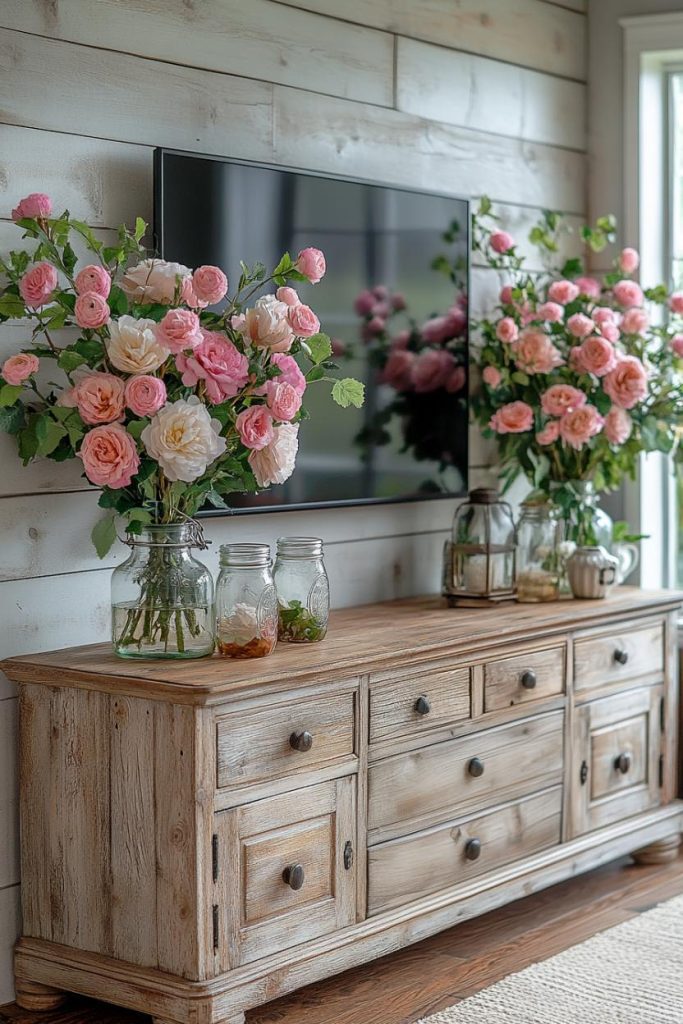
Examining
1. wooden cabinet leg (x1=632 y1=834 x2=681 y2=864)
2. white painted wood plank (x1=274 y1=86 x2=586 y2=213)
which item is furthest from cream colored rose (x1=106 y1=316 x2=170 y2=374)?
wooden cabinet leg (x1=632 y1=834 x2=681 y2=864)

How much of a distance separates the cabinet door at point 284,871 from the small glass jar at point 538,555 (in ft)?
2.85

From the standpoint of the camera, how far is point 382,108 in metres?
3.35

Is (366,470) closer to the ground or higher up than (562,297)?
closer to the ground

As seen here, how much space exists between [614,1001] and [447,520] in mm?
1284

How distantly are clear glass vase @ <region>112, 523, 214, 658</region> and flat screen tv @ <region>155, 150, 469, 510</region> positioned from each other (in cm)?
38

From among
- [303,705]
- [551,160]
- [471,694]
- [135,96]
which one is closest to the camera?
[303,705]

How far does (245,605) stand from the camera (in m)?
2.61

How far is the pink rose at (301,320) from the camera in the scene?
257 cm

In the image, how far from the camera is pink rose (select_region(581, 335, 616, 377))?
3.41 meters

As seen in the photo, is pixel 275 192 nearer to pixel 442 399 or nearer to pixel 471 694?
pixel 442 399

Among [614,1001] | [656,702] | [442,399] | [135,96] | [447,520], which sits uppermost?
[135,96]

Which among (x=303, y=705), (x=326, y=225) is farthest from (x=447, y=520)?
(x=303, y=705)

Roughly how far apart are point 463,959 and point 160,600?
3.29 ft

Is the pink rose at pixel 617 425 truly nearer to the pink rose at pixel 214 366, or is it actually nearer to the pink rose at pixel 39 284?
the pink rose at pixel 214 366
